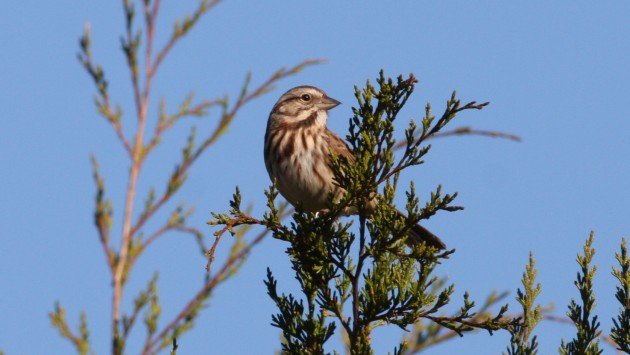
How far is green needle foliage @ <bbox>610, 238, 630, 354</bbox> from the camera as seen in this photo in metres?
4.68

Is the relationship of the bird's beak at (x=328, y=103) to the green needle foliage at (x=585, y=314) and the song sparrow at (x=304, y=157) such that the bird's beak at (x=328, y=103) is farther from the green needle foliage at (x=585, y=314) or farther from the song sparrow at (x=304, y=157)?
the green needle foliage at (x=585, y=314)

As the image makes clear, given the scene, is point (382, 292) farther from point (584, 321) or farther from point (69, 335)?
point (69, 335)

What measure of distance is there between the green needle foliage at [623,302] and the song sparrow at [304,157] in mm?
1798

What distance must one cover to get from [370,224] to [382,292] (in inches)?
12.4

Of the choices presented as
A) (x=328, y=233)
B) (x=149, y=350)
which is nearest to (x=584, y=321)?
(x=328, y=233)

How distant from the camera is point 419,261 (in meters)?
4.83

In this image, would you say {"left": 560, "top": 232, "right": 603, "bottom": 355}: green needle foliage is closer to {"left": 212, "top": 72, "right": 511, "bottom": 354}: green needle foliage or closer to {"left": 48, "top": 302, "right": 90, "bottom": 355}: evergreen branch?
{"left": 212, "top": 72, "right": 511, "bottom": 354}: green needle foliage

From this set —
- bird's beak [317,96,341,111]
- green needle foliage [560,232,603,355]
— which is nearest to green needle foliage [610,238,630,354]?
green needle foliage [560,232,603,355]

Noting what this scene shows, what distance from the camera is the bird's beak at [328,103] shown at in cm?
779

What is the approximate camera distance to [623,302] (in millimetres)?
4840

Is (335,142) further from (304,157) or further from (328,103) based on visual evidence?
(328,103)

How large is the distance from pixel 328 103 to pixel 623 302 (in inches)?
136

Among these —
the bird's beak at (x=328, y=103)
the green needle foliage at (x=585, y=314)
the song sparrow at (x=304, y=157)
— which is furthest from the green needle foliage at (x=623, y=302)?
the bird's beak at (x=328, y=103)

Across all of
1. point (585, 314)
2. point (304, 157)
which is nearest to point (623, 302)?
point (585, 314)
